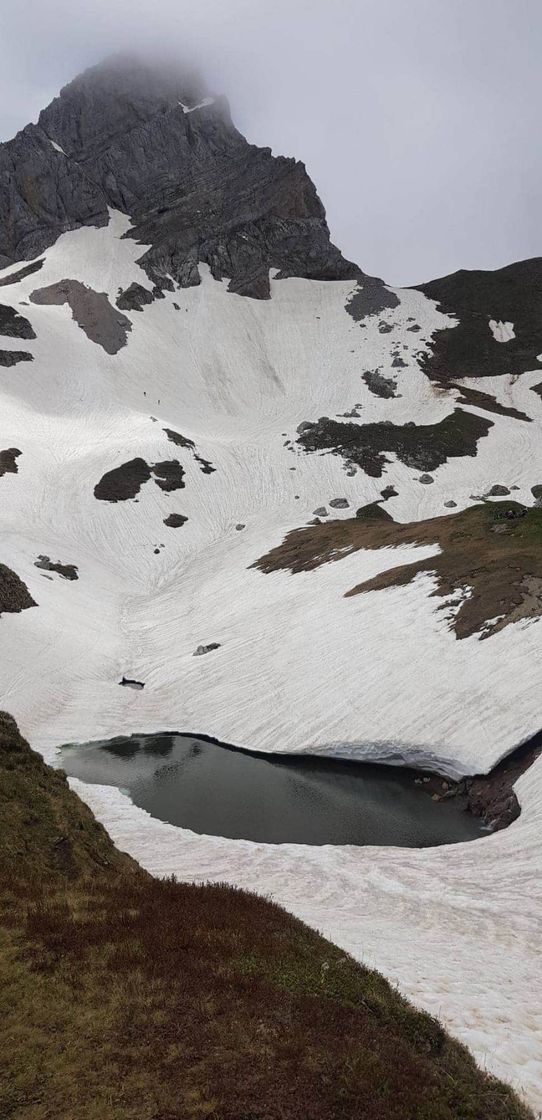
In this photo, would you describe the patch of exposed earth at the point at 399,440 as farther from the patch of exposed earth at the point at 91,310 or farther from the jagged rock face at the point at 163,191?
the jagged rock face at the point at 163,191

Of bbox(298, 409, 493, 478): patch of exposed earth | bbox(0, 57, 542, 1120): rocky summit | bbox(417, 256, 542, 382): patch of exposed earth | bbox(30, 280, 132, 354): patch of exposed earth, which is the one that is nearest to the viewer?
bbox(0, 57, 542, 1120): rocky summit

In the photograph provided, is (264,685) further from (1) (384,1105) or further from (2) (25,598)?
(1) (384,1105)

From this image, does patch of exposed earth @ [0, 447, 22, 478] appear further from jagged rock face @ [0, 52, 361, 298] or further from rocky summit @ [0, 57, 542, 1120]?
jagged rock face @ [0, 52, 361, 298]

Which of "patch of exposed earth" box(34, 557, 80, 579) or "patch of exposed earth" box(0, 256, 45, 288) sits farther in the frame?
"patch of exposed earth" box(0, 256, 45, 288)

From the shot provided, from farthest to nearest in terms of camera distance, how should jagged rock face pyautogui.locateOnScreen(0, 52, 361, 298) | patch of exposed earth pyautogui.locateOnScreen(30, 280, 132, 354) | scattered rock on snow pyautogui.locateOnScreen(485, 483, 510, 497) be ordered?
jagged rock face pyautogui.locateOnScreen(0, 52, 361, 298) → patch of exposed earth pyautogui.locateOnScreen(30, 280, 132, 354) → scattered rock on snow pyautogui.locateOnScreen(485, 483, 510, 497)

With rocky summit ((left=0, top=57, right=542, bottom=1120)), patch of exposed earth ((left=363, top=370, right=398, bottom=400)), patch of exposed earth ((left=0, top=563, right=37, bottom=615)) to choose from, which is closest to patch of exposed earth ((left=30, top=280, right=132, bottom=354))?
rocky summit ((left=0, top=57, right=542, bottom=1120))

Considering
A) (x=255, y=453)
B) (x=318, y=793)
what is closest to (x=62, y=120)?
(x=255, y=453)


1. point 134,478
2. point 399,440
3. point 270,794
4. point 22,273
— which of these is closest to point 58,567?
point 134,478
